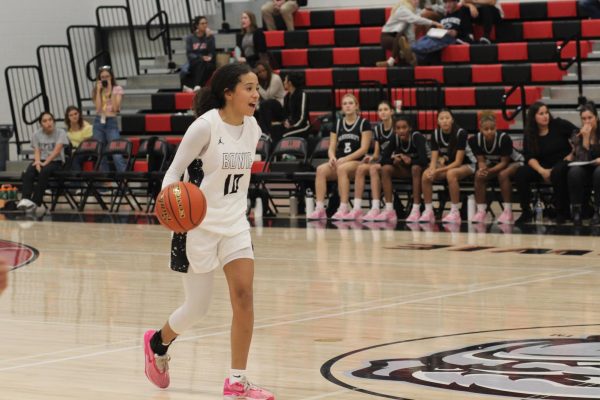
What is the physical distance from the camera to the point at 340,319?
723 cm

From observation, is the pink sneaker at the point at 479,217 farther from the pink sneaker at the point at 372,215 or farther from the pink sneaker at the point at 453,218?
the pink sneaker at the point at 372,215

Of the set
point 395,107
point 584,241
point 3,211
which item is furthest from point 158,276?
point 3,211

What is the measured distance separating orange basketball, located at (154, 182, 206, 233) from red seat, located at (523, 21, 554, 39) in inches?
514

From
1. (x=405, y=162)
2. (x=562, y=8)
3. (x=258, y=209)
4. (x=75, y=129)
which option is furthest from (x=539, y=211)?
(x=75, y=129)

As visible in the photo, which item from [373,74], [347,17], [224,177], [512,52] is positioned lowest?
[224,177]

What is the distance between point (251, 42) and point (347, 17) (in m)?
1.83

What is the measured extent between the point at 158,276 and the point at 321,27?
10.4 meters

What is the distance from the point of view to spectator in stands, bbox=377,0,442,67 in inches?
677

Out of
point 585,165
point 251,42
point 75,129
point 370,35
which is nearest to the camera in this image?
point 585,165

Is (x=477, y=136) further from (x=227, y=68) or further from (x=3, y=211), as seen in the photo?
(x=227, y=68)

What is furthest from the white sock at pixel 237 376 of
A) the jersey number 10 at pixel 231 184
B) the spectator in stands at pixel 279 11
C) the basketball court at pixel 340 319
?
the spectator in stands at pixel 279 11

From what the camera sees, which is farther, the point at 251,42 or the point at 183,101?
the point at 183,101

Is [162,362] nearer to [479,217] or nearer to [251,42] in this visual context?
[479,217]

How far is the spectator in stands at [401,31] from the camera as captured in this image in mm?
17188
